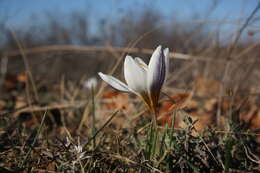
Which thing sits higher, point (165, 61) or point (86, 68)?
point (86, 68)

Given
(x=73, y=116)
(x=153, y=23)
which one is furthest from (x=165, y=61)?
(x=153, y=23)

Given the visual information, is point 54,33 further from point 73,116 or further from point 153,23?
point 73,116

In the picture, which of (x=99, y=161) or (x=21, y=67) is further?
(x=21, y=67)
